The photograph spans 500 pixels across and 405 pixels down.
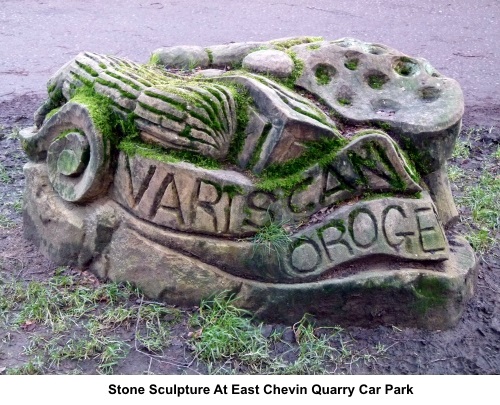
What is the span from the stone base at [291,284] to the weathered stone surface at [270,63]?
34.3 inches

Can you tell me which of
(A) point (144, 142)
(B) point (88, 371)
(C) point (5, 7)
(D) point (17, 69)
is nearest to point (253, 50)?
(A) point (144, 142)

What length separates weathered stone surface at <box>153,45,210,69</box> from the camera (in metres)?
3.62

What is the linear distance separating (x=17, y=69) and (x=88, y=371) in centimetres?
455

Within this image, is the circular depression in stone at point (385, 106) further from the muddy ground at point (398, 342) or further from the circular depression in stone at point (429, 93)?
the muddy ground at point (398, 342)

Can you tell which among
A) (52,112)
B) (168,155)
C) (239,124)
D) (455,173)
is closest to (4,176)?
(52,112)

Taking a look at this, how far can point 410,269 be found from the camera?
9.60 ft

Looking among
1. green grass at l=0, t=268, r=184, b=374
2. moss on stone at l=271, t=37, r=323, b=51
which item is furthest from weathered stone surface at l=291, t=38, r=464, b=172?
green grass at l=0, t=268, r=184, b=374

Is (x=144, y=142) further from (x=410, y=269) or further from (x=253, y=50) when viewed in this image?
(x=410, y=269)

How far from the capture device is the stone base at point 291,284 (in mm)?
2908

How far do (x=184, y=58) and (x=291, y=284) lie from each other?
144 cm

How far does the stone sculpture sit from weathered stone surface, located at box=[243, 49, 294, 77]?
0.07m

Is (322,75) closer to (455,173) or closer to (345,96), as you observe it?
(345,96)

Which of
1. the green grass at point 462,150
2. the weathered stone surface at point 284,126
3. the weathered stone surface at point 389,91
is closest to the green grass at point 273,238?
the weathered stone surface at point 284,126

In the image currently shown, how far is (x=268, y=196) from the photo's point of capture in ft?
9.50
